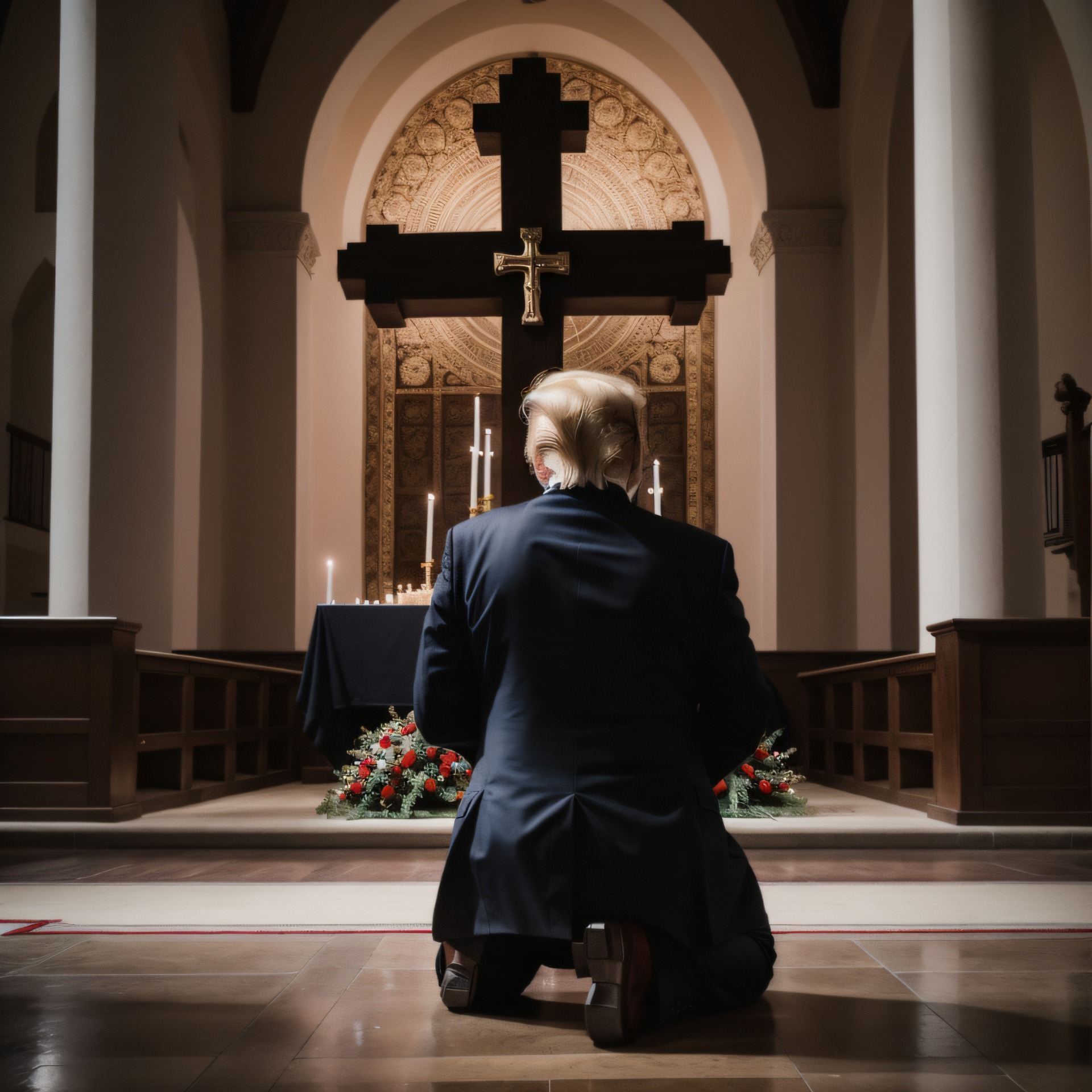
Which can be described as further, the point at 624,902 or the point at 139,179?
the point at 139,179

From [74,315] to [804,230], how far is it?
6.51m

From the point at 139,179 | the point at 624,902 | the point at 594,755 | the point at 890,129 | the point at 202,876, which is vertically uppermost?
the point at 890,129

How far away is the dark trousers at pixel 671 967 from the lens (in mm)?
2363

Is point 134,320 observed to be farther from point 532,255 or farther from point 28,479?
point 28,479

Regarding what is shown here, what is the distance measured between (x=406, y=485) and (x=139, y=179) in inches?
232

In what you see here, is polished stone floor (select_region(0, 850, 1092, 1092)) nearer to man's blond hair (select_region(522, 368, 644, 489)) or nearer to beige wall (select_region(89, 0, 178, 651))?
man's blond hair (select_region(522, 368, 644, 489))

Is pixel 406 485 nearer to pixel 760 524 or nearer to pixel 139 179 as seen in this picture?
pixel 760 524

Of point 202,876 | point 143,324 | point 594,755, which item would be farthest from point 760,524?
point 594,755

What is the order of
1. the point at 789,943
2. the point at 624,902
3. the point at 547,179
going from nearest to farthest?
the point at 624,902 → the point at 789,943 → the point at 547,179

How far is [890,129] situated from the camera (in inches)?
406

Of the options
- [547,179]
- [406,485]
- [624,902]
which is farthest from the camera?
[406,485]

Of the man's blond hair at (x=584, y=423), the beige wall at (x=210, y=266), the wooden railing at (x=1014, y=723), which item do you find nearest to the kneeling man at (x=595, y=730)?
the man's blond hair at (x=584, y=423)

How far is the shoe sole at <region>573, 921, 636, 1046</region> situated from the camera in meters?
2.24

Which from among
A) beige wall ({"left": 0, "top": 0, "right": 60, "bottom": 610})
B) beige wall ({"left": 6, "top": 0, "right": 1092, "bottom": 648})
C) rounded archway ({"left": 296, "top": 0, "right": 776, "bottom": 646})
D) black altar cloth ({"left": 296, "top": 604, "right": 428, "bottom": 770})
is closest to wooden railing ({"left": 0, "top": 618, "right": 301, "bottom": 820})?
black altar cloth ({"left": 296, "top": 604, "right": 428, "bottom": 770})
